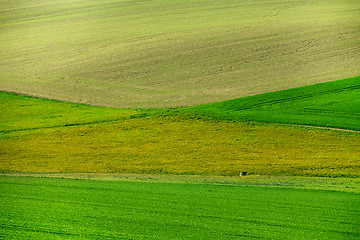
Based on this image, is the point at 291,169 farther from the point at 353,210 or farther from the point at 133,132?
the point at 133,132

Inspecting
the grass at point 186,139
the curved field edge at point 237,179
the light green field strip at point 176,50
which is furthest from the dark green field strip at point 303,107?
the curved field edge at point 237,179

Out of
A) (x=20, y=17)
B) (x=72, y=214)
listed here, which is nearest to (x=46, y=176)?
(x=72, y=214)

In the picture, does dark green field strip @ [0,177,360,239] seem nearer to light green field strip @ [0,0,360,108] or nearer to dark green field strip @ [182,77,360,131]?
dark green field strip @ [182,77,360,131]

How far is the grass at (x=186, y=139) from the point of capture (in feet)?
66.0

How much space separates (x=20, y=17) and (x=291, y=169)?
137 ft

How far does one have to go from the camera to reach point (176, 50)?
1435 inches

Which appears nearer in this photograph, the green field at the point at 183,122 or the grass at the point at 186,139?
the green field at the point at 183,122

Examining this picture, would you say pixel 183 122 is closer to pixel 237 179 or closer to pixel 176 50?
pixel 237 179

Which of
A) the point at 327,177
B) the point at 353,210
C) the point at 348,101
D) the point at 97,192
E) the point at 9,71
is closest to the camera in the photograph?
the point at 353,210

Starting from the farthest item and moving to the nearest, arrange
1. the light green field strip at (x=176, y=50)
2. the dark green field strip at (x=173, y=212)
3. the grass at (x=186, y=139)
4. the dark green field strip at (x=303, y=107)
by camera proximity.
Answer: the light green field strip at (x=176, y=50) → the dark green field strip at (x=303, y=107) → the grass at (x=186, y=139) → the dark green field strip at (x=173, y=212)

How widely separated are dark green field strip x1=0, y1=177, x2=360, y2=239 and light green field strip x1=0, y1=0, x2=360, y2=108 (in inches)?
482

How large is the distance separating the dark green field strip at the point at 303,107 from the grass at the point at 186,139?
6cm

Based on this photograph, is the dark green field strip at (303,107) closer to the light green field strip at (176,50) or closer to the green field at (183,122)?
the green field at (183,122)

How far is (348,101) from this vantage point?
25.9 m
